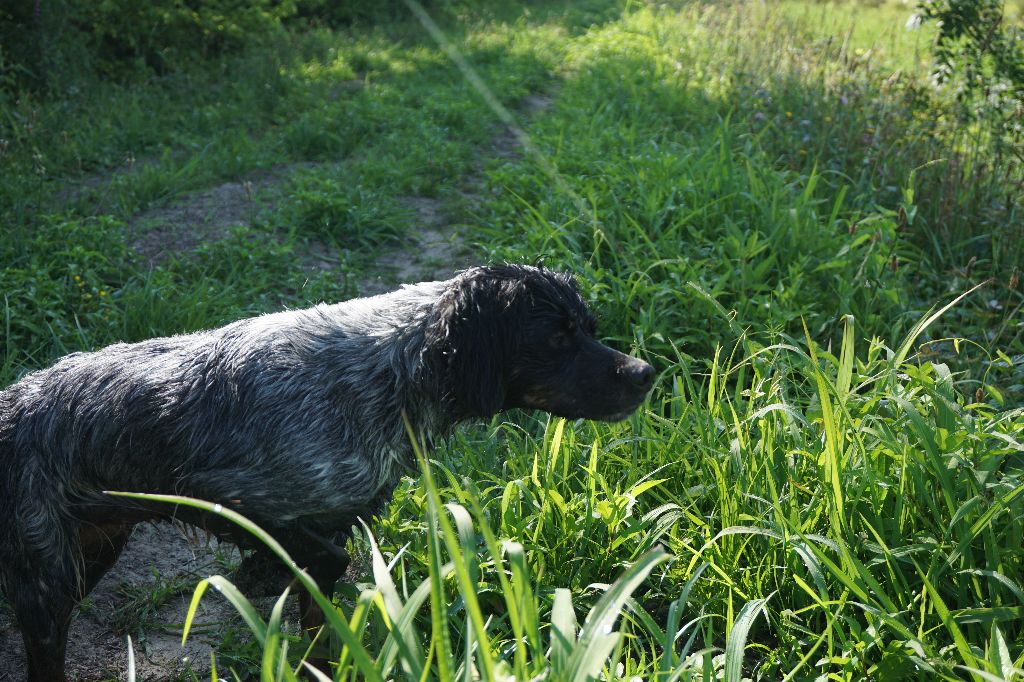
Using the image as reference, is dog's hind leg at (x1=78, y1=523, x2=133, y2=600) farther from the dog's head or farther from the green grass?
the dog's head

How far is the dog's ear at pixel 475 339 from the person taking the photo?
254 cm

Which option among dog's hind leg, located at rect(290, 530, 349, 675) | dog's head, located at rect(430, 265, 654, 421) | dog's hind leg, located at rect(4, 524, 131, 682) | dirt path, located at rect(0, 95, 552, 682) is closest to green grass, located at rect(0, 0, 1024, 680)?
dog's hind leg, located at rect(290, 530, 349, 675)

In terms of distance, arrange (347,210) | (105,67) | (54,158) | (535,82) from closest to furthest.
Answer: (347,210) → (54,158) → (105,67) → (535,82)

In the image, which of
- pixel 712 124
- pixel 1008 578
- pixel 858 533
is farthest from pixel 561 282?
pixel 712 124

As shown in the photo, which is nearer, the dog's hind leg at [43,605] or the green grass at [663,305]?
the green grass at [663,305]

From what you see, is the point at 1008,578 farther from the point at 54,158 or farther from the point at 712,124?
the point at 54,158

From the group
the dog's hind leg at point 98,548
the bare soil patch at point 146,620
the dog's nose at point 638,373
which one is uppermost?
the dog's nose at point 638,373

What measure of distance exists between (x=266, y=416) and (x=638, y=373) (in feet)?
3.61

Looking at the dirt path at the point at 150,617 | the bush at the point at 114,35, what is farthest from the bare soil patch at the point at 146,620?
the bush at the point at 114,35

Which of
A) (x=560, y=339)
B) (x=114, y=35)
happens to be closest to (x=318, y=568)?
(x=560, y=339)

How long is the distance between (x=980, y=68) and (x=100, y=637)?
631 centimetres

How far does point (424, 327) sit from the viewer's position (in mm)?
2613

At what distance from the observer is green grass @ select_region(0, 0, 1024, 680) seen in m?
2.27

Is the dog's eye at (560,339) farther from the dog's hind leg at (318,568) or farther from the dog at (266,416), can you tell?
the dog's hind leg at (318,568)
